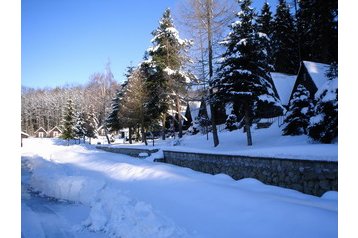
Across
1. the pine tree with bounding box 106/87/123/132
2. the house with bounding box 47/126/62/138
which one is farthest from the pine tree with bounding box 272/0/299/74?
the house with bounding box 47/126/62/138

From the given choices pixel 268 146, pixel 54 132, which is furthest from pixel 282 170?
pixel 54 132

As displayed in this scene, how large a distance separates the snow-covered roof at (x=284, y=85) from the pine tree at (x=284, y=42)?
10.3 meters

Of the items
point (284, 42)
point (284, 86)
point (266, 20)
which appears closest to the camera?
point (284, 86)

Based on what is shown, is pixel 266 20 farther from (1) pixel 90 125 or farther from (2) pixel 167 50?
(1) pixel 90 125

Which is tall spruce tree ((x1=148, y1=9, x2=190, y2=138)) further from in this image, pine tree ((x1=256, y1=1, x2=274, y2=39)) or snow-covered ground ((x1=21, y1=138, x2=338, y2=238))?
snow-covered ground ((x1=21, y1=138, x2=338, y2=238))

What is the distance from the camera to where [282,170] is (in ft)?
27.2

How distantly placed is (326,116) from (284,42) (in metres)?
28.7

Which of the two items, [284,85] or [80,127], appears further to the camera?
[80,127]

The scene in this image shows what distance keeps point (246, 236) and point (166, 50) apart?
87.3 ft

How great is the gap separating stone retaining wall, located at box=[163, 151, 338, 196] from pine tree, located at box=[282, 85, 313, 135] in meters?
7.66

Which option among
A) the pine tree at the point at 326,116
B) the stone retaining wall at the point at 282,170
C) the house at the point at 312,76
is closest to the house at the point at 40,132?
the house at the point at 312,76

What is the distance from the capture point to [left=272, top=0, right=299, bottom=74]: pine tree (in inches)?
1527
